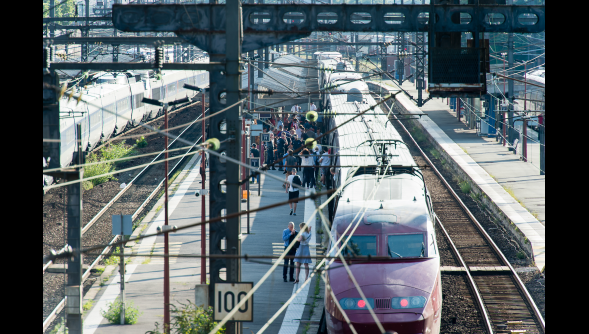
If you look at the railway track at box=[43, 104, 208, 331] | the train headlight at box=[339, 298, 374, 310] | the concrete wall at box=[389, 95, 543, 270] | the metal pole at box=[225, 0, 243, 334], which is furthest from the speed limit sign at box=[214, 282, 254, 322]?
the concrete wall at box=[389, 95, 543, 270]

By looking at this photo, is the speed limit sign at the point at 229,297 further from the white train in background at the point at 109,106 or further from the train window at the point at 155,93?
the train window at the point at 155,93

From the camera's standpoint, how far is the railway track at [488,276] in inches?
537

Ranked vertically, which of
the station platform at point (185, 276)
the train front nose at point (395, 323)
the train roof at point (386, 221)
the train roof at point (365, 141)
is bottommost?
the station platform at point (185, 276)

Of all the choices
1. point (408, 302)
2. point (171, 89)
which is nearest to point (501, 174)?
point (408, 302)

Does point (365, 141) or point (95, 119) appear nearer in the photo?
point (365, 141)

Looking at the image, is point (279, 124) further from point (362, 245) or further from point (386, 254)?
point (386, 254)

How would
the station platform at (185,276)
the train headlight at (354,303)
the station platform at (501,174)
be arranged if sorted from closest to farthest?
the train headlight at (354,303)
the station platform at (185,276)
the station platform at (501,174)

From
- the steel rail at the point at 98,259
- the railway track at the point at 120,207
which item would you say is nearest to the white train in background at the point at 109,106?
the railway track at the point at 120,207

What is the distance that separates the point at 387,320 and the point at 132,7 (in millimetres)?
7841

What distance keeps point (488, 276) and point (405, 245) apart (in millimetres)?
5905

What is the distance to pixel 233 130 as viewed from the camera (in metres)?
9.88

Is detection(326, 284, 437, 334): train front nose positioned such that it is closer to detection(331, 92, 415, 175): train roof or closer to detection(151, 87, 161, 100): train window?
→ detection(331, 92, 415, 175): train roof

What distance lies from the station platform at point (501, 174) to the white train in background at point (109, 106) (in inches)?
555
